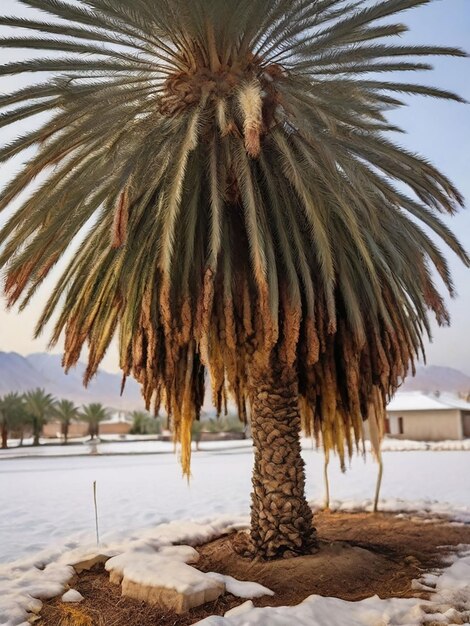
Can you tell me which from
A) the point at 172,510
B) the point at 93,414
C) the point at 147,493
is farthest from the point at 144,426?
the point at 172,510

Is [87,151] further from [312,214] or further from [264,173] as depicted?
[312,214]

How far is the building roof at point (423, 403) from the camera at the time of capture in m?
39.9

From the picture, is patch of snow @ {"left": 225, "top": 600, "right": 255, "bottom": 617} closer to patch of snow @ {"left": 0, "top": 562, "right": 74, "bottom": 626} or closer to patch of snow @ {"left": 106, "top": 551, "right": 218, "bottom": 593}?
patch of snow @ {"left": 106, "top": 551, "right": 218, "bottom": 593}

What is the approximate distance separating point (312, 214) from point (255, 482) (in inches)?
154

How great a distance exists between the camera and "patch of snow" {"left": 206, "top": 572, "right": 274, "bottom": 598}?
722cm

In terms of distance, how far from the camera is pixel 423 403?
41.2 m

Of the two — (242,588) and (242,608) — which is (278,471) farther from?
(242,608)

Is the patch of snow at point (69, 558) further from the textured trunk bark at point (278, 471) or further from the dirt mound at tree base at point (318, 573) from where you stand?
the textured trunk bark at point (278, 471)

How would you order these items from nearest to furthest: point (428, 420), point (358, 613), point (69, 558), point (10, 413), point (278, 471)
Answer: point (358, 613)
point (278, 471)
point (69, 558)
point (428, 420)
point (10, 413)

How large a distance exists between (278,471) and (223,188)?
3.98m

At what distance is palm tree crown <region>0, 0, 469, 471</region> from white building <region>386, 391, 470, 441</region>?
32771mm

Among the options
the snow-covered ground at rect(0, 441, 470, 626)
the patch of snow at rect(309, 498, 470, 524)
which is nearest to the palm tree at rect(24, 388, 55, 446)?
the snow-covered ground at rect(0, 441, 470, 626)

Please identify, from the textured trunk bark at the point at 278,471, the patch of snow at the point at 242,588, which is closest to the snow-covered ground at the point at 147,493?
the textured trunk bark at the point at 278,471

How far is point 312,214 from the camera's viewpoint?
7867 mm
